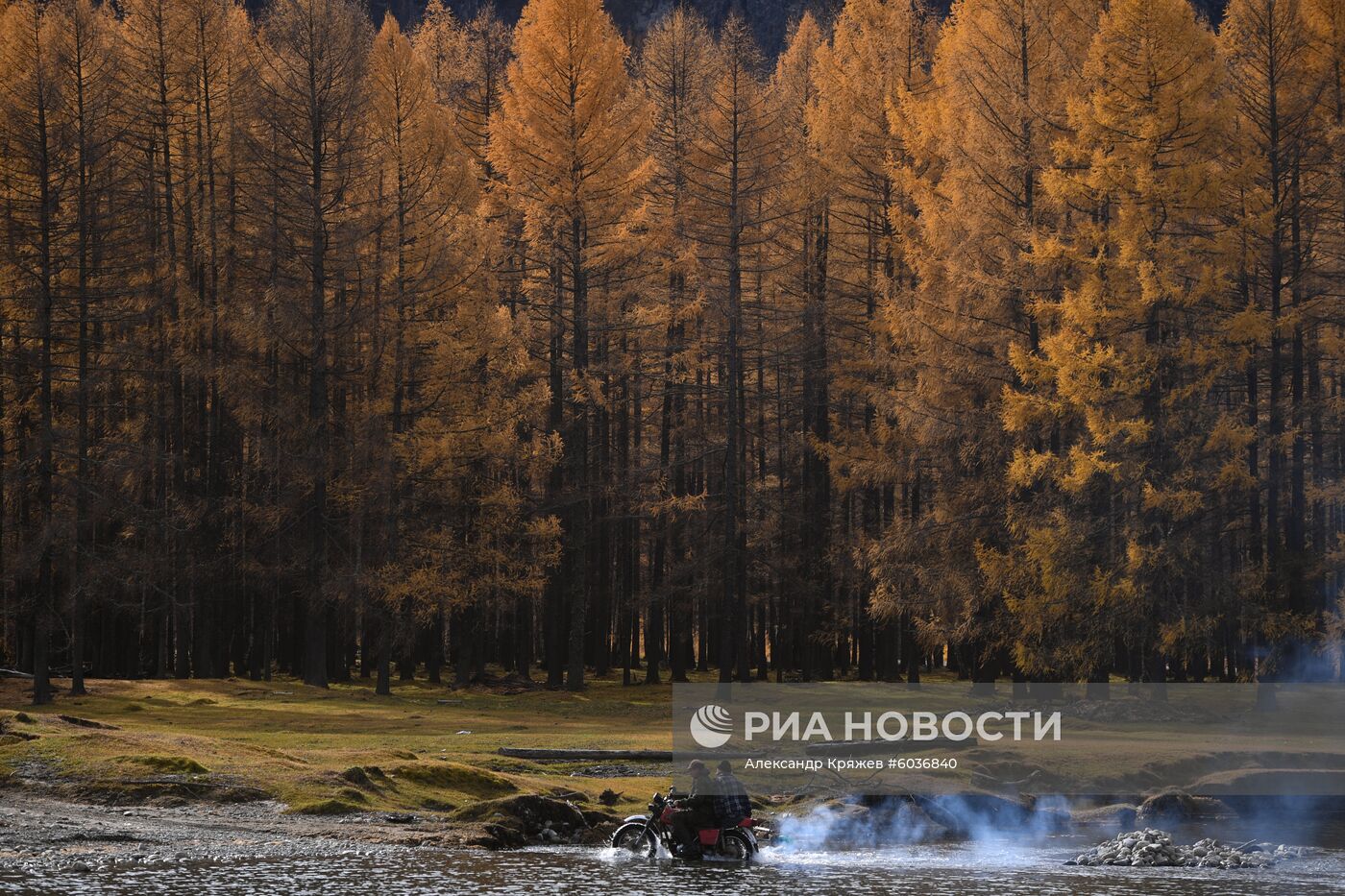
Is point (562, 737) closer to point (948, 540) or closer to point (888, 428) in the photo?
point (948, 540)

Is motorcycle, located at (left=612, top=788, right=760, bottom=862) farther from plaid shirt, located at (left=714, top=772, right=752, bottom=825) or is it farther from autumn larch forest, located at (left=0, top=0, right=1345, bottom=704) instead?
autumn larch forest, located at (left=0, top=0, right=1345, bottom=704)

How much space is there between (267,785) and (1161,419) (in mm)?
19763

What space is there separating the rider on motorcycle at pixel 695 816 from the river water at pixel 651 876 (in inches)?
9.8

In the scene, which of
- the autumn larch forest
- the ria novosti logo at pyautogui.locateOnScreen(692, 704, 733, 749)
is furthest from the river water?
the autumn larch forest

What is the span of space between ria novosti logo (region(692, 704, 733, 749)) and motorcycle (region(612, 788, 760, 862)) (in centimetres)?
778

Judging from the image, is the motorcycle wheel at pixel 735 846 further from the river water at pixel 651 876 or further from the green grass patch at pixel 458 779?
the green grass patch at pixel 458 779

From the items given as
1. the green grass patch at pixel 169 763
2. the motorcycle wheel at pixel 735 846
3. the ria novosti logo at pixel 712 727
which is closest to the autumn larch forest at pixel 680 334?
the ria novosti logo at pixel 712 727

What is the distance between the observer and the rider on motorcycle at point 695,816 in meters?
16.7

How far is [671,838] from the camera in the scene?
1673cm

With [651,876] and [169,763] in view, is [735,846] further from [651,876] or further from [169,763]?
[169,763]

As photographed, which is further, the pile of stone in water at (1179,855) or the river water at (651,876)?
the pile of stone in water at (1179,855)

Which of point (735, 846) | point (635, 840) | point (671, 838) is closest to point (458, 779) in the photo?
point (635, 840)

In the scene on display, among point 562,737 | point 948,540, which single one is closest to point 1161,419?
point 948,540

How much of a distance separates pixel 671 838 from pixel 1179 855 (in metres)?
6.41
